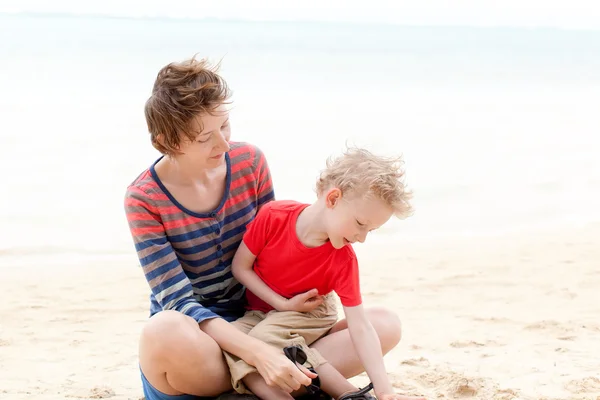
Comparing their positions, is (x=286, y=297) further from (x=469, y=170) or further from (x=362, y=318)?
(x=469, y=170)

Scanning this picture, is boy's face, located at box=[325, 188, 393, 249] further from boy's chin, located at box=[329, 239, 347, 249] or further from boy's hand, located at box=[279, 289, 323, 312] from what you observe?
boy's hand, located at box=[279, 289, 323, 312]

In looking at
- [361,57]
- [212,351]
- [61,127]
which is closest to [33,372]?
[212,351]

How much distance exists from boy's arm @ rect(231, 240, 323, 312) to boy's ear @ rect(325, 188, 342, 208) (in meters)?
0.29

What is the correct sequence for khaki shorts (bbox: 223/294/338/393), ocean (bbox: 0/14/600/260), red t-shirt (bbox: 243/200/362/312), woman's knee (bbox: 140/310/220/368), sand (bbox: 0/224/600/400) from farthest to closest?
ocean (bbox: 0/14/600/260) → sand (bbox: 0/224/600/400) → red t-shirt (bbox: 243/200/362/312) → khaki shorts (bbox: 223/294/338/393) → woman's knee (bbox: 140/310/220/368)

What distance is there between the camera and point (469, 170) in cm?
Result: 860

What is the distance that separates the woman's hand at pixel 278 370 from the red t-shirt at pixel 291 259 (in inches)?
11.0

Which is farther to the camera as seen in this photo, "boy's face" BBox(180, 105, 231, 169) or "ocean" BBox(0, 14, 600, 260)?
"ocean" BBox(0, 14, 600, 260)

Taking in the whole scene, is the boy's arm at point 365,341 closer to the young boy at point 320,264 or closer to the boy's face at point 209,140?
the young boy at point 320,264

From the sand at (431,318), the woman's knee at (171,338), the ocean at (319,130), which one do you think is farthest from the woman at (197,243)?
the sand at (431,318)

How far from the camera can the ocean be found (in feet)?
22.1

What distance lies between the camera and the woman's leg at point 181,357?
7.84 ft

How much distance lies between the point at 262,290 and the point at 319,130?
26.4ft

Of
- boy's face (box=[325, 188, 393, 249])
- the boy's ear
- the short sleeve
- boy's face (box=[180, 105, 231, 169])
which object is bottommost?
the short sleeve

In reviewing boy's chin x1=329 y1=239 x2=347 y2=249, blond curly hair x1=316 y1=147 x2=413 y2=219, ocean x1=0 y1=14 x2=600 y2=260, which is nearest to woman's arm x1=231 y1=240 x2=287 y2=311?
boy's chin x1=329 y1=239 x2=347 y2=249
